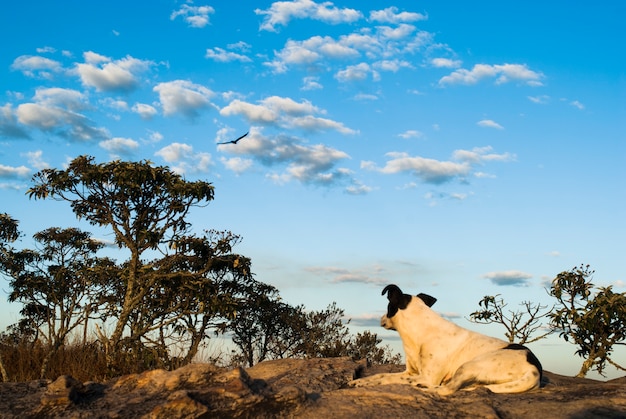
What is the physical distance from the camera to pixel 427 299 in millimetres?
8695

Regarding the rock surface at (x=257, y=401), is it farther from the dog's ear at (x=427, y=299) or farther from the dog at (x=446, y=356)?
the dog's ear at (x=427, y=299)

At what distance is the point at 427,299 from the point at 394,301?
0.50 m

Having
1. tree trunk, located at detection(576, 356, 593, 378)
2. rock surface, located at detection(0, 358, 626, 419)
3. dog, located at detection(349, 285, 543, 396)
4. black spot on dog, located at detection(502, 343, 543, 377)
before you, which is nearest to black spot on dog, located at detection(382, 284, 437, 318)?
dog, located at detection(349, 285, 543, 396)

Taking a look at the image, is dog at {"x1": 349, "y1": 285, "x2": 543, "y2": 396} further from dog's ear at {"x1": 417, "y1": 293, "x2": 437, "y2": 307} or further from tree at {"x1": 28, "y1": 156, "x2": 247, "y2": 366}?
Result: tree at {"x1": 28, "y1": 156, "x2": 247, "y2": 366}

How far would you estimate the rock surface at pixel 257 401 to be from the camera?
19.1 feet

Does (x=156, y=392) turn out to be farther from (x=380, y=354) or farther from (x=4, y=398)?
(x=380, y=354)

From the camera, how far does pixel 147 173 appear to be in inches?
815

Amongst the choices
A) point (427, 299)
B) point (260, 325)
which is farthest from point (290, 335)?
point (427, 299)

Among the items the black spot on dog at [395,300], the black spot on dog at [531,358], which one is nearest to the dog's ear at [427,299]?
the black spot on dog at [395,300]

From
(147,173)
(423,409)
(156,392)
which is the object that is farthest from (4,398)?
(147,173)

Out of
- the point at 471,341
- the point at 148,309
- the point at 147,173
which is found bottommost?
the point at 471,341

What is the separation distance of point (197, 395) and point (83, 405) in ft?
4.41

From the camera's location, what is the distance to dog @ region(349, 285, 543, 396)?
7223 mm

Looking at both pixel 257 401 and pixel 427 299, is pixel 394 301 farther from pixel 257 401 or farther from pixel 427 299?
pixel 257 401
